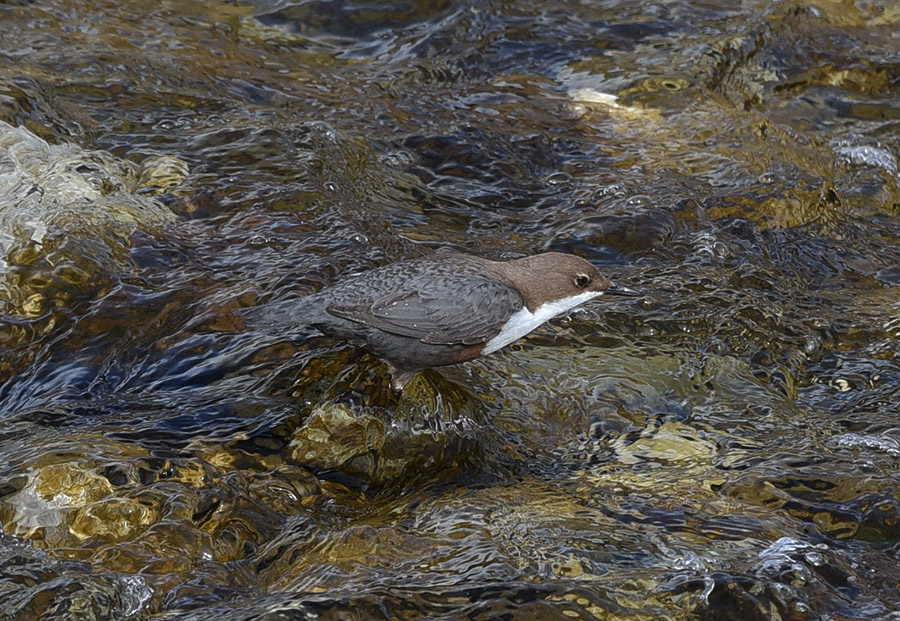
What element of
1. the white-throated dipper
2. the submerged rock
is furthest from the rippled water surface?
the white-throated dipper

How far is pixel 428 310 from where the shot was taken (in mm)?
4227

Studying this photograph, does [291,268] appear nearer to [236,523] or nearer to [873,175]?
[236,523]

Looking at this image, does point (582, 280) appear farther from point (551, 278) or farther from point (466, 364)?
point (466, 364)

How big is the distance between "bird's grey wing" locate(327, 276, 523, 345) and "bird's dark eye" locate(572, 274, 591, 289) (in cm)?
38

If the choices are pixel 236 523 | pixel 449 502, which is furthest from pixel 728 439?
pixel 236 523

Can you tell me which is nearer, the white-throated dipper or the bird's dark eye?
the white-throated dipper

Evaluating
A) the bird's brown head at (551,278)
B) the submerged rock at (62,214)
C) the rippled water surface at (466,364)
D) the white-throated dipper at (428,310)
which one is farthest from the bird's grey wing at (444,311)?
the submerged rock at (62,214)

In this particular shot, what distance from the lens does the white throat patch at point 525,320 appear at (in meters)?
4.41

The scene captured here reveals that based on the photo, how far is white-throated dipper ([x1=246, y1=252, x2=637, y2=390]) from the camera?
417cm

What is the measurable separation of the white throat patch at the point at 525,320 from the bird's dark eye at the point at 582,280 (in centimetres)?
4

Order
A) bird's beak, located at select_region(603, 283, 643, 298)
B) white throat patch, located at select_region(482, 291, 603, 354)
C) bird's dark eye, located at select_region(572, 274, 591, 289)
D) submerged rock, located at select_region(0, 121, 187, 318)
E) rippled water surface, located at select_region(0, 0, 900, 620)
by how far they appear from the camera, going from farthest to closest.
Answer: bird's beak, located at select_region(603, 283, 643, 298) → submerged rock, located at select_region(0, 121, 187, 318) → bird's dark eye, located at select_region(572, 274, 591, 289) → white throat patch, located at select_region(482, 291, 603, 354) → rippled water surface, located at select_region(0, 0, 900, 620)

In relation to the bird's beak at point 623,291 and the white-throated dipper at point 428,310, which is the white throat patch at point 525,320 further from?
the bird's beak at point 623,291

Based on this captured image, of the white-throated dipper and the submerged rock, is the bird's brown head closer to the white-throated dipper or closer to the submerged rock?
the white-throated dipper

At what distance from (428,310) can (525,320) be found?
51 centimetres
